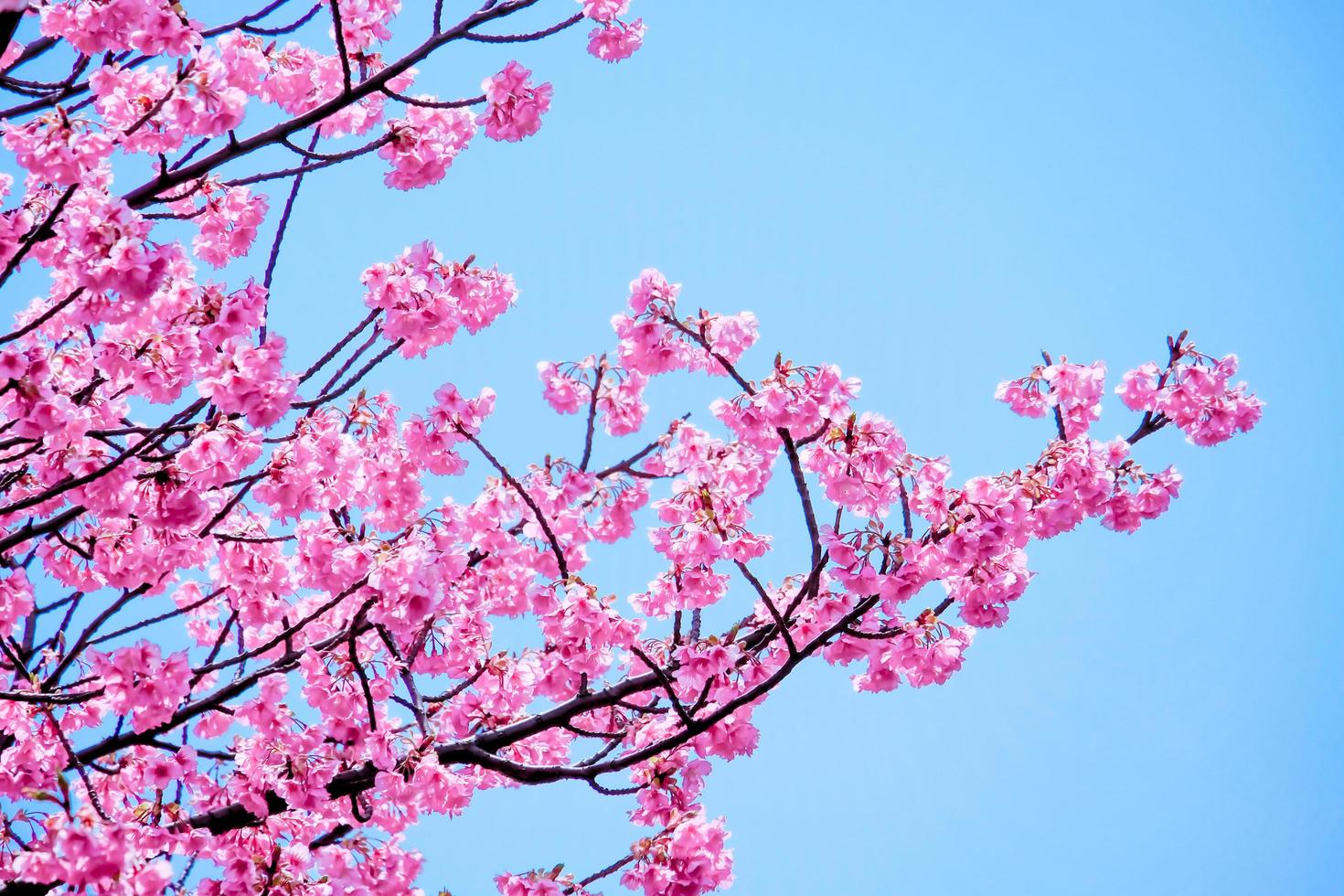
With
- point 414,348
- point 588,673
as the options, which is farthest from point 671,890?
point 414,348

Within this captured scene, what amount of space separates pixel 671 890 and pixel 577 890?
49 centimetres

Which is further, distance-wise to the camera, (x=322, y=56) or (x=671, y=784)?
(x=322, y=56)

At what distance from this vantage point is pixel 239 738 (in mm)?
5891

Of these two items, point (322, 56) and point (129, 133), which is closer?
point (129, 133)

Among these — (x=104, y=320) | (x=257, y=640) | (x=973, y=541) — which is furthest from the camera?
(x=257, y=640)

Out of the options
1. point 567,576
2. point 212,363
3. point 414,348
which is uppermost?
point 414,348

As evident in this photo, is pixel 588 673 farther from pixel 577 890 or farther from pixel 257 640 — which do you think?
pixel 257 640

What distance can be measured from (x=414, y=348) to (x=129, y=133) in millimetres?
1762

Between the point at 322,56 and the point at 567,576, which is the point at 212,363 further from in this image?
the point at 322,56

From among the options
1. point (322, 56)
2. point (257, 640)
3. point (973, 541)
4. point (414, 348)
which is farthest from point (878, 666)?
point (322, 56)

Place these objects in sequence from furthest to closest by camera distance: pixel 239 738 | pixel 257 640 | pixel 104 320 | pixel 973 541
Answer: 1. pixel 257 640
2. pixel 239 738
3. pixel 973 541
4. pixel 104 320

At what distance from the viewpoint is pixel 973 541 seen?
18.2 feet

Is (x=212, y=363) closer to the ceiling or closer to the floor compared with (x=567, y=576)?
A: closer to the ceiling

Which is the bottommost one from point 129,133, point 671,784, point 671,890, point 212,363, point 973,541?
point 671,890
